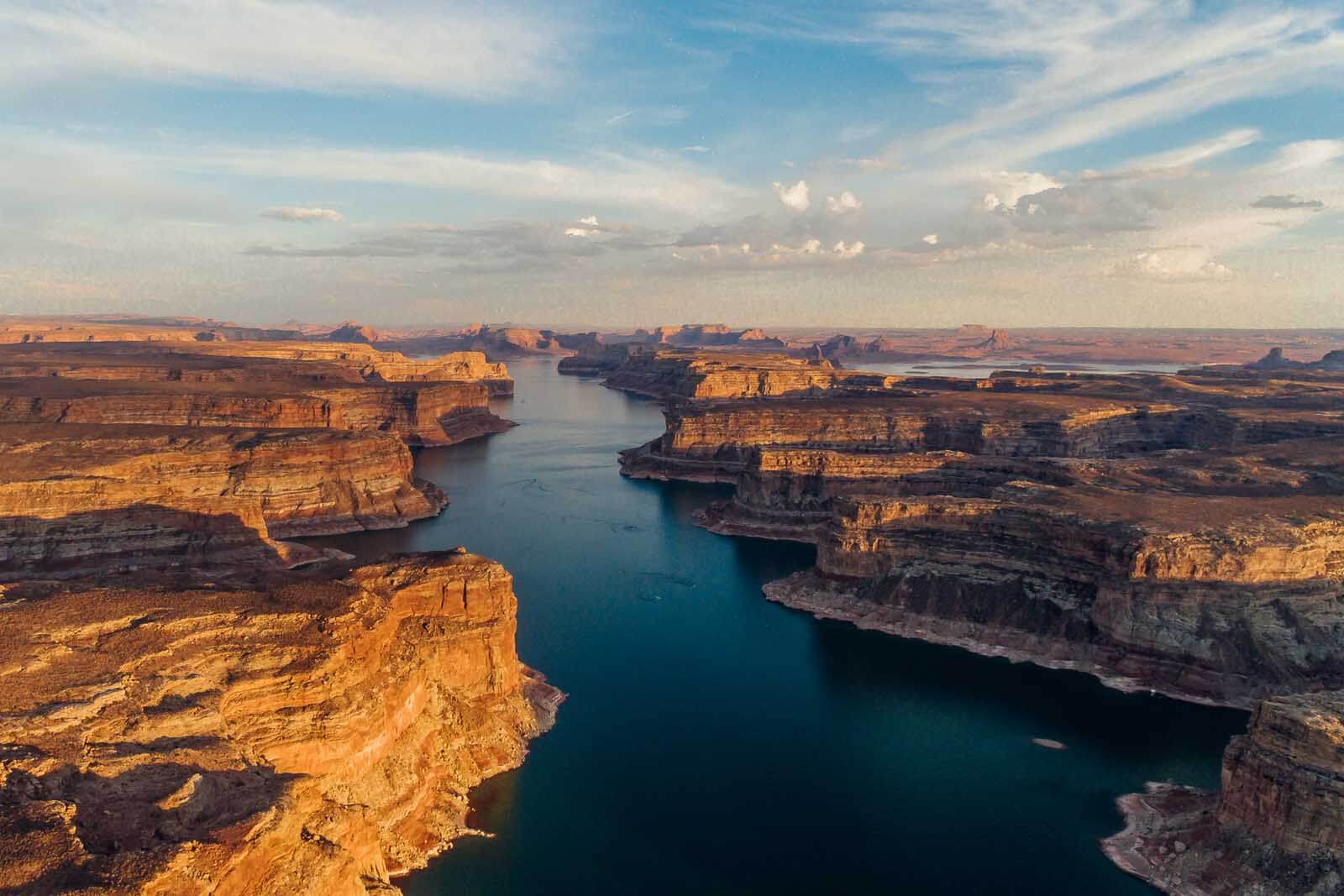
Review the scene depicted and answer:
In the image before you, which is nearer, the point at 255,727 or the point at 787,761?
the point at 255,727

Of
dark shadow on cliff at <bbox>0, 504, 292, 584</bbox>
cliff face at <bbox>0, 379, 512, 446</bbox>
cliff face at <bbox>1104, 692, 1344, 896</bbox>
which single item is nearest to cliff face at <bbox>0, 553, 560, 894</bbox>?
dark shadow on cliff at <bbox>0, 504, 292, 584</bbox>

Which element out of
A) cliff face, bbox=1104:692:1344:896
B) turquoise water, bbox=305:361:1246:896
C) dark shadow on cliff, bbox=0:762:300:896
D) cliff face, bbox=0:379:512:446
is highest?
cliff face, bbox=0:379:512:446

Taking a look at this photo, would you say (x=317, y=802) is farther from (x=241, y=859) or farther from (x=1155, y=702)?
(x=1155, y=702)

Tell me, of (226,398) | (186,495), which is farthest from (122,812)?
(226,398)

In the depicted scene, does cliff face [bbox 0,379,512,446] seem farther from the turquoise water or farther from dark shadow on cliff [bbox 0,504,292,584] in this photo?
the turquoise water

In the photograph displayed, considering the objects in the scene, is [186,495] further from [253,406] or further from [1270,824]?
[1270,824]

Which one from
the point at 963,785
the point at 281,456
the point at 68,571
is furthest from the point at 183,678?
the point at 281,456
